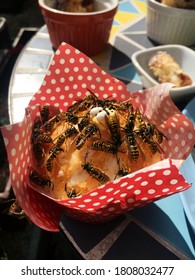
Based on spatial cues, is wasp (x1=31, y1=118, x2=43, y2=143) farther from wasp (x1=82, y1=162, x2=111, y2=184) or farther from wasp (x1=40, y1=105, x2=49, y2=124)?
wasp (x1=82, y1=162, x2=111, y2=184)

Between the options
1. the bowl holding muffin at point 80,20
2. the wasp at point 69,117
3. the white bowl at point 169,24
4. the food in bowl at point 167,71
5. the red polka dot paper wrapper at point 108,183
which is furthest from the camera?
the white bowl at point 169,24

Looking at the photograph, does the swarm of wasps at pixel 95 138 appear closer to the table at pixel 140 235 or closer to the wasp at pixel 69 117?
the wasp at pixel 69 117

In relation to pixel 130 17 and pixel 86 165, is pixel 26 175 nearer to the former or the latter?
pixel 86 165

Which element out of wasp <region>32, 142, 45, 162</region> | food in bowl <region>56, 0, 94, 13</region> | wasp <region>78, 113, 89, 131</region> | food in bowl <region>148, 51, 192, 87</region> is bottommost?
wasp <region>32, 142, 45, 162</region>

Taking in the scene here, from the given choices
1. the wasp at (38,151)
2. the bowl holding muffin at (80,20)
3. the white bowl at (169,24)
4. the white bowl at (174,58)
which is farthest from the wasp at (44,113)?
the white bowl at (169,24)

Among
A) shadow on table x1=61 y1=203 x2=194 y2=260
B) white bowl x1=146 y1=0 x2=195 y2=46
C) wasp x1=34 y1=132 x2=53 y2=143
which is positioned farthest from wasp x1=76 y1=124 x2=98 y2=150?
white bowl x1=146 y1=0 x2=195 y2=46

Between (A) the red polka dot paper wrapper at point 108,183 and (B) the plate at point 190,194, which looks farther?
(B) the plate at point 190,194
